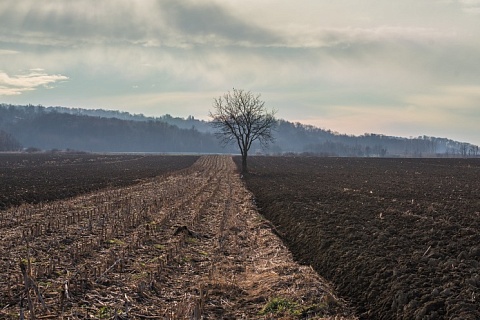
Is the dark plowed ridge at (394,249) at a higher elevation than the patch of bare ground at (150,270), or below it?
higher

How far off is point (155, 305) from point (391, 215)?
12.1m

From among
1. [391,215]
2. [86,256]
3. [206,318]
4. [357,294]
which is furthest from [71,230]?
[391,215]

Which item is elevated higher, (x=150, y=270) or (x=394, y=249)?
(x=394, y=249)

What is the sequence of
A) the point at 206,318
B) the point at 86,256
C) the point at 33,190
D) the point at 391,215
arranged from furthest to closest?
1. the point at 33,190
2. the point at 391,215
3. the point at 86,256
4. the point at 206,318

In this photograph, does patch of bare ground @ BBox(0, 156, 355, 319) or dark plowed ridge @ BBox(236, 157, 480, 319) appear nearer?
dark plowed ridge @ BBox(236, 157, 480, 319)

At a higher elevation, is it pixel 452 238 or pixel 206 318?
pixel 452 238

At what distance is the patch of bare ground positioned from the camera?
8.98 m

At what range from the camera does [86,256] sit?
41.9 ft

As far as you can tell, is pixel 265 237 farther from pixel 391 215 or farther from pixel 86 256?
pixel 86 256

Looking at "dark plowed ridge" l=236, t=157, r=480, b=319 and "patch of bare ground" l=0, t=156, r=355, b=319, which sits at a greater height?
"dark plowed ridge" l=236, t=157, r=480, b=319

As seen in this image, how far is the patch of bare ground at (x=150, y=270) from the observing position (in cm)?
898

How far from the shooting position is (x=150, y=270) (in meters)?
11.6

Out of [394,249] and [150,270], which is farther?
[394,249]

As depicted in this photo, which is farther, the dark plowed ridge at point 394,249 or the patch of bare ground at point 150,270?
the patch of bare ground at point 150,270
